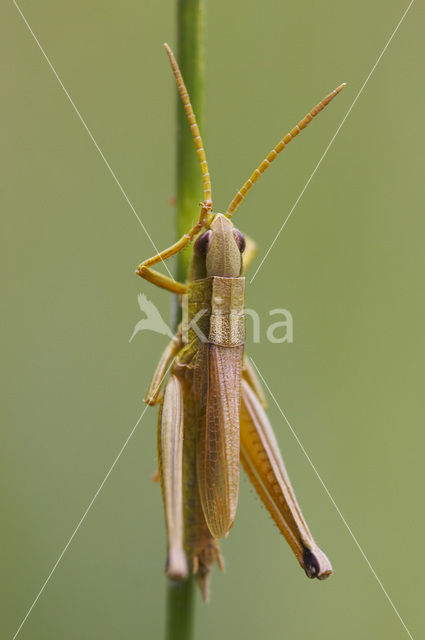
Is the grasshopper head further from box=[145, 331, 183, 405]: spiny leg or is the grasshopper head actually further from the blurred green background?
the blurred green background

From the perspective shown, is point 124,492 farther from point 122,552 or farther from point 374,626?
point 374,626

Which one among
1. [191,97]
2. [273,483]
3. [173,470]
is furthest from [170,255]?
[273,483]

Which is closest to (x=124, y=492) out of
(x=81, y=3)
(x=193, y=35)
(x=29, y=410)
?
(x=29, y=410)

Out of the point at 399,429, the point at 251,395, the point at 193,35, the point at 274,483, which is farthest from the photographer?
the point at 399,429

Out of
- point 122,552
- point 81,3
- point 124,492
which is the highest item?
point 81,3

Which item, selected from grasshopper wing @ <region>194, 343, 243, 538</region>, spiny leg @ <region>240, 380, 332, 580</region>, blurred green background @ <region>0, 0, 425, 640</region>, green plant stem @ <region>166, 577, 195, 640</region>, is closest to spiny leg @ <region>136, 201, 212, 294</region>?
grasshopper wing @ <region>194, 343, 243, 538</region>

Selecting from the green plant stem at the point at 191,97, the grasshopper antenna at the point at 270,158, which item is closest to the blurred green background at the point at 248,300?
the grasshopper antenna at the point at 270,158

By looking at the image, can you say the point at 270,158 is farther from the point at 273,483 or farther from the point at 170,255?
the point at 273,483
